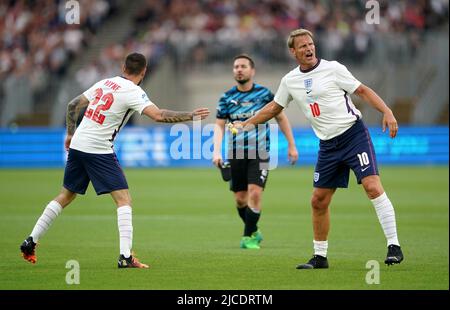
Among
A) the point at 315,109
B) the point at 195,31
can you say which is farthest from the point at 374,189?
the point at 195,31

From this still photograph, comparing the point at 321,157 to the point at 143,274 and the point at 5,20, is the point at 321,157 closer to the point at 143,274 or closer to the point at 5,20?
the point at 143,274

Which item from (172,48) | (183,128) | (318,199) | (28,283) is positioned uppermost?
(172,48)

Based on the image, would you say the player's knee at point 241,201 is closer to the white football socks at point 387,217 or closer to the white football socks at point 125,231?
the white football socks at point 125,231

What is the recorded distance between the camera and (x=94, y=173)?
11.5 m

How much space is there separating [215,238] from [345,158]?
415 cm

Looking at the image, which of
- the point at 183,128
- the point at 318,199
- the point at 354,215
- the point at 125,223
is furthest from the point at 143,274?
the point at 183,128

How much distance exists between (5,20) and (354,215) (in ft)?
79.5

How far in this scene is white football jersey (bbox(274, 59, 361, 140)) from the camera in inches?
441

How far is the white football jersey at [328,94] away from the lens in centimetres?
1121

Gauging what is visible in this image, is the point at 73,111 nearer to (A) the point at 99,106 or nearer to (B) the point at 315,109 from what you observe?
(A) the point at 99,106

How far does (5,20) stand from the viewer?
39219mm

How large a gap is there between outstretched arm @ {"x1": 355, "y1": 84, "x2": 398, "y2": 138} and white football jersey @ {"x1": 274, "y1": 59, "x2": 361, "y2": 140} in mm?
111

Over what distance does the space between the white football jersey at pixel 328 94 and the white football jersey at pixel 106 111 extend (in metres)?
1.80

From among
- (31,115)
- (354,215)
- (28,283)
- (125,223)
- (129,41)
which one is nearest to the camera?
(28,283)
